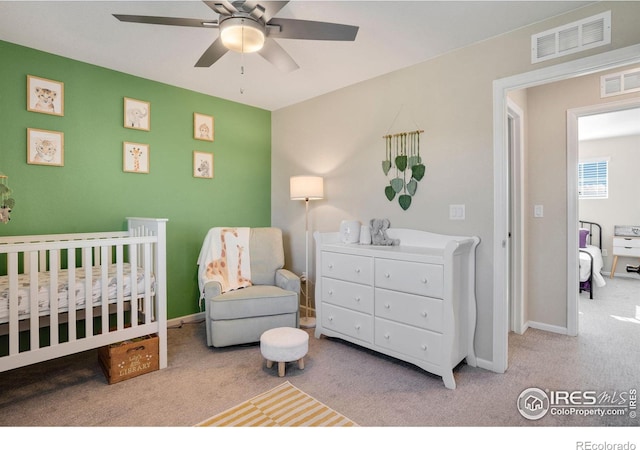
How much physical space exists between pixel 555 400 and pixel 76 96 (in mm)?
4120

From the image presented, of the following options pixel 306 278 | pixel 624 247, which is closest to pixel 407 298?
pixel 306 278

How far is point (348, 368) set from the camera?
2492mm

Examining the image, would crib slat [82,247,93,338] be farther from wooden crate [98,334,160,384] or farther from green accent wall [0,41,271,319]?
green accent wall [0,41,271,319]

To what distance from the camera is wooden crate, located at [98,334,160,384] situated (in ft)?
7.40

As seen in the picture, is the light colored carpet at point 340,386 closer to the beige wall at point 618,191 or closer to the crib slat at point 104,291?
the crib slat at point 104,291

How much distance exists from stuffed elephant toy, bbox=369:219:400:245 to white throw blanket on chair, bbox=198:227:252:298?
4.21 ft

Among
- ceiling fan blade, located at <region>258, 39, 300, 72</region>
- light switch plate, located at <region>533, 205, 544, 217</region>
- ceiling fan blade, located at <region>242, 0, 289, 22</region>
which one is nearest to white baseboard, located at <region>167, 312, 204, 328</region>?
ceiling fan blade, located at <region>258, 39, 300, 72</region>

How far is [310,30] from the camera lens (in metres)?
1.77

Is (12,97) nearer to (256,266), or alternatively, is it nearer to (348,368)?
(256,266)

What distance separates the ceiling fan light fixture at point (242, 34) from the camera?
1.68m

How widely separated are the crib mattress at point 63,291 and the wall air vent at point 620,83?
4.01 m

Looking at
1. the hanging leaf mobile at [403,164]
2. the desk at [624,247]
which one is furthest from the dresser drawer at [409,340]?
the desk at [624,247]

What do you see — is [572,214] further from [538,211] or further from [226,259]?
[226,259]
